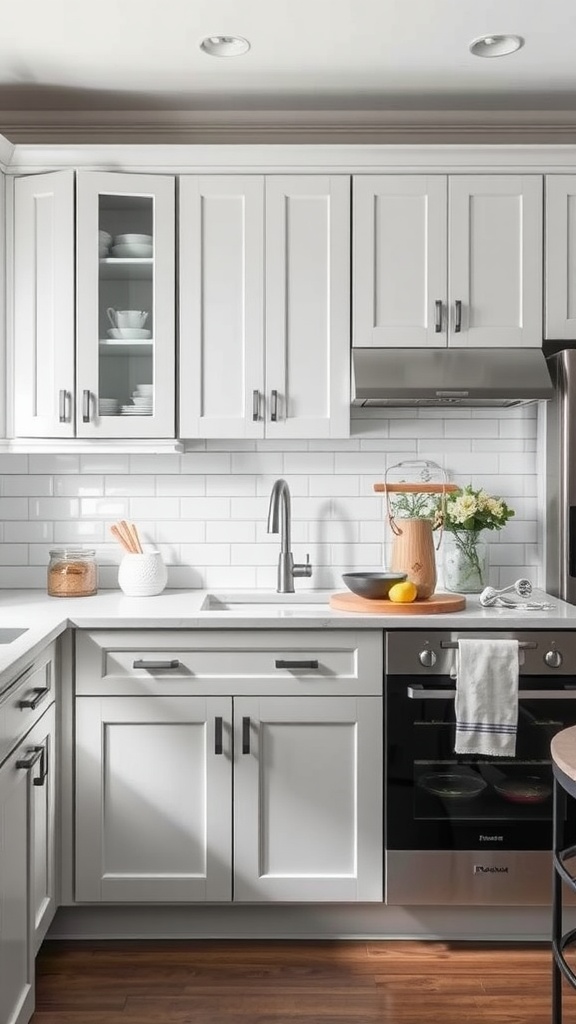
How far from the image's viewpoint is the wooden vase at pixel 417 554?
299 centimetres

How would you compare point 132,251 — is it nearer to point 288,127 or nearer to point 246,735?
point 288,127

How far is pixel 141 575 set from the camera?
3137mm

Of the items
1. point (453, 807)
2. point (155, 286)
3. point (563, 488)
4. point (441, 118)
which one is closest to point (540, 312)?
point (563, 488)

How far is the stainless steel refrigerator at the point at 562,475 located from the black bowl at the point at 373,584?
570 mm

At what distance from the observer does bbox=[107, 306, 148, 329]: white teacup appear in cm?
305

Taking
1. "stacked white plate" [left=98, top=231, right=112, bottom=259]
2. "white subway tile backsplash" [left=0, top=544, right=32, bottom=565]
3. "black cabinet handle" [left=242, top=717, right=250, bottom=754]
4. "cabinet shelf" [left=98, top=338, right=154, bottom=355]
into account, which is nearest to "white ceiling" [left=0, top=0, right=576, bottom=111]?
"stacked white plate" [left=98, top=231, right=112, bottom=259]

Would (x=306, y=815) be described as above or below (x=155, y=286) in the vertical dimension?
below

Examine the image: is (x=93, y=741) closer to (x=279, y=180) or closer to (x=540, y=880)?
(x=540, y=880)

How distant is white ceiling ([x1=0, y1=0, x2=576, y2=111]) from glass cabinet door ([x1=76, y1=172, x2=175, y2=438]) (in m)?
0.37

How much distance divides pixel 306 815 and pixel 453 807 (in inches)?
17.3

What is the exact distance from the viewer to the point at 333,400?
3.08 m

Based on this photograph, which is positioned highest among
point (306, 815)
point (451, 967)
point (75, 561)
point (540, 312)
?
point (540, 312)

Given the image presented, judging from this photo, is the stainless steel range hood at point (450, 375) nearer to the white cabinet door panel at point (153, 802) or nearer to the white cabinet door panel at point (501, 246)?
the white cabinet door panel at point (501, 246)

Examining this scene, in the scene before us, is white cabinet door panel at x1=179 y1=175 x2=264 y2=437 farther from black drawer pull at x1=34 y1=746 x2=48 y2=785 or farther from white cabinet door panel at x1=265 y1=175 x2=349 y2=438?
black drawer pull at x1=34 y1=746 x2=48 y2=785
